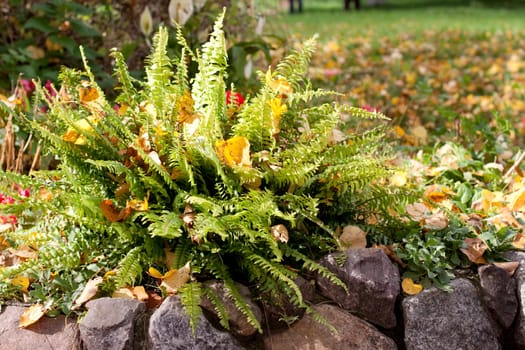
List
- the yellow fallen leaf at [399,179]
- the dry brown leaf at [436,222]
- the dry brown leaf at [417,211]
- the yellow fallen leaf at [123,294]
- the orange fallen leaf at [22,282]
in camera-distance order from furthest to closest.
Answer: the yellow fallen leaf at [399,179] → the dry brown leaf at [417,211] → the dry brown leaf at [436,222] → the orange fallen leaf at [22,282] → the yellow fallen leaf at [123,294]

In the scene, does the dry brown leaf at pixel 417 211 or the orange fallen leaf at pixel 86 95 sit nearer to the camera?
the orange fallen leaf at pixel 86 95

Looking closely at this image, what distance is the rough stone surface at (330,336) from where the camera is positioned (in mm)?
2256

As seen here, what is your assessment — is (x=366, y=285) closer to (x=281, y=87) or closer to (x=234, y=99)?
(x=281, y=87)

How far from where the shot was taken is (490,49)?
9.29 metres

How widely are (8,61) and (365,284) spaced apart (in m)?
3.00

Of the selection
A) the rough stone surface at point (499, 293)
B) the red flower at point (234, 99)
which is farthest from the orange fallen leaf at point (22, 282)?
the rough stone surface at point (499, 293)

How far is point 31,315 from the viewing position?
227 centimetres

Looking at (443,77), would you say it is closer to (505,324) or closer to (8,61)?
(8,61)

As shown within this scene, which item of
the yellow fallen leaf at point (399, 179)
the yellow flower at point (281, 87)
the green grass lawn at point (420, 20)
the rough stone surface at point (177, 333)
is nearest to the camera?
the rough stone surface at point (177, 333)

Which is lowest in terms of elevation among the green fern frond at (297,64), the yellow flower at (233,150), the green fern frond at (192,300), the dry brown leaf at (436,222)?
the dry brown leaf at (436,222)

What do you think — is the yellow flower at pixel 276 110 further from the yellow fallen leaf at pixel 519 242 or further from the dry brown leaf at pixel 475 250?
the yellow fallen leaf at pixel 519 242

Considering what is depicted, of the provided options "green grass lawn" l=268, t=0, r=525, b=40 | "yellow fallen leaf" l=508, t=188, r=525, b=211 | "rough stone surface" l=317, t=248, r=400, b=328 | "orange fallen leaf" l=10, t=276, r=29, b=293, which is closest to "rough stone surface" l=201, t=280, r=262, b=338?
"rough stone surface" l=317, t=248, r=400, b=328

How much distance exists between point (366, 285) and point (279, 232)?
338mm

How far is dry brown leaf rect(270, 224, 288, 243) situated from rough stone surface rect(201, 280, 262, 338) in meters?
0.21
